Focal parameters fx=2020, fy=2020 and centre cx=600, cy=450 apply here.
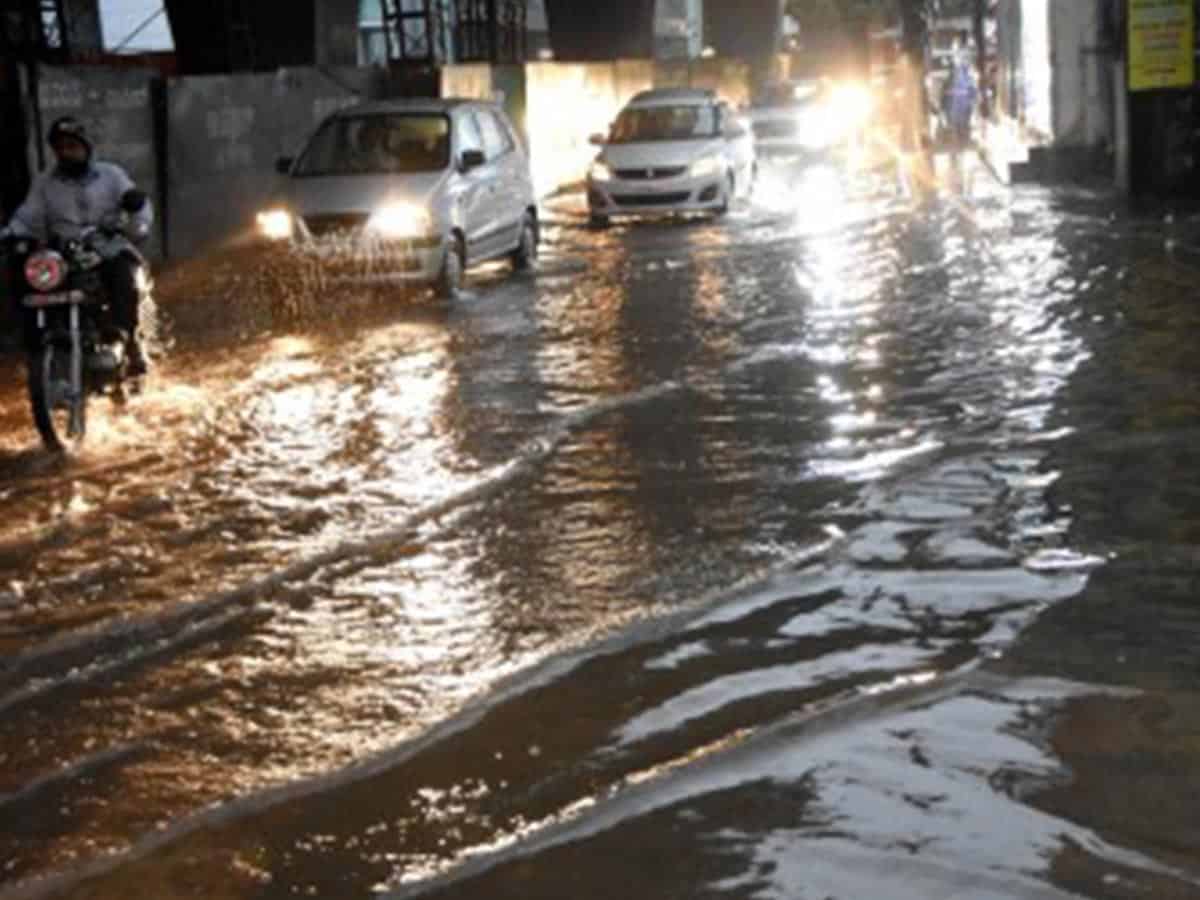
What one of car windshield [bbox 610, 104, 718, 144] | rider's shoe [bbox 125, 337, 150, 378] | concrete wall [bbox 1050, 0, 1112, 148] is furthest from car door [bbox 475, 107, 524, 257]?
concrete wall [bbox 1050, 0, 1112, 148]

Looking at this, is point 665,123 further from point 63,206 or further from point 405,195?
point 63,206

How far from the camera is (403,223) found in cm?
1698

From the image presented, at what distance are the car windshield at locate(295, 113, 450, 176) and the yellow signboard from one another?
893cm

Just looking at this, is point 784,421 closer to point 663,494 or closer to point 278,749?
point 663,494

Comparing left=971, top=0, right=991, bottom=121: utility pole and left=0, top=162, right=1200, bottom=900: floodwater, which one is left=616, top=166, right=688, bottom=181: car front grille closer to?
left=0, top=162, right=1200, bottom=900: floodwater

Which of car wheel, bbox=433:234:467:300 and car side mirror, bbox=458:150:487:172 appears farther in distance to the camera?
car side mirror, bbox=458:150:487:172

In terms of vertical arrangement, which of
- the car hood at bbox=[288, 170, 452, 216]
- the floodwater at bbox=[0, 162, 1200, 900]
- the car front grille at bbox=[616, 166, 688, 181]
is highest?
the car hood at bbox=[288, 170, 452, 216]

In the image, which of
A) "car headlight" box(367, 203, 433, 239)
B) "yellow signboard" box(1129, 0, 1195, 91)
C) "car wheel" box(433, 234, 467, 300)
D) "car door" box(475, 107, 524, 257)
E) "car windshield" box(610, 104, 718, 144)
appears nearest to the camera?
"car headlight" box(367, 203, 433, 239)

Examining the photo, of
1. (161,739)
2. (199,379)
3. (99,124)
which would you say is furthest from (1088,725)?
(99,124)

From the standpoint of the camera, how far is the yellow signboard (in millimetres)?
22609

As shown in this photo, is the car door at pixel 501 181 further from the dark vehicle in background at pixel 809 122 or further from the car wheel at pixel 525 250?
the dark vehicle in background at pixel 809 122

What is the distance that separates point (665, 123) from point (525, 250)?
7.39 meters

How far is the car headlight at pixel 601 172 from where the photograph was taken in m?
25.0

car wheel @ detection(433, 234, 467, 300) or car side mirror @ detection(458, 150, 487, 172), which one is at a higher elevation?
car side mirror @ detection(458, 150, 487, 172)
